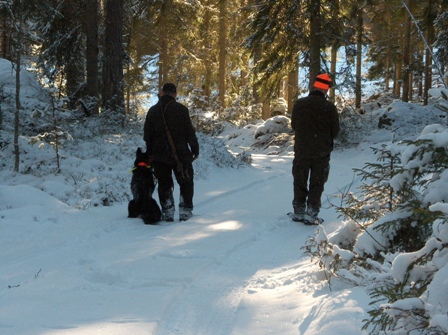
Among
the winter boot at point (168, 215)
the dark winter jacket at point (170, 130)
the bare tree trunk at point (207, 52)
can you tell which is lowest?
the winter boot at point (168, 215)

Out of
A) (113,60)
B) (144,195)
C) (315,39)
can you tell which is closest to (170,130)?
(144,195)

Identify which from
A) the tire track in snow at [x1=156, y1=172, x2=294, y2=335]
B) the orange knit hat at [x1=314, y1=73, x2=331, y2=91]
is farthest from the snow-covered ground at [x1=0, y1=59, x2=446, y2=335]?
the orange knit hat at [x1=314, y1=73, x2=331, y2=91]

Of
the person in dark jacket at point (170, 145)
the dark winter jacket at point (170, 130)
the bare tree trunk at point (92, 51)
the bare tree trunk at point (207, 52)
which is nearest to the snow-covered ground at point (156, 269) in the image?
the person in dark jacket at point (170, 145)

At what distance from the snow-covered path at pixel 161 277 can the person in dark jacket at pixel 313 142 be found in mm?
330

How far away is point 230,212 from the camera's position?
6977 millimetres

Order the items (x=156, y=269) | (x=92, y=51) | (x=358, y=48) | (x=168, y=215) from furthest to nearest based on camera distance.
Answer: (x=358, y=48), (x=92, y=51), (x=168, y=215), (x=156, y=269)

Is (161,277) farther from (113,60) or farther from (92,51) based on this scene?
(92,51)

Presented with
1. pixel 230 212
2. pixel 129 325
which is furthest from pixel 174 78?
pixel 129 325

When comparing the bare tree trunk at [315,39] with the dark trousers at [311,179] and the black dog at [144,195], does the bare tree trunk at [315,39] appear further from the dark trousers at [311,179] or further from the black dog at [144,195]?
the black dog at [144,195]

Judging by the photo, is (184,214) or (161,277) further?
(184,214)

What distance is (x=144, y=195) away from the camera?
6.35m

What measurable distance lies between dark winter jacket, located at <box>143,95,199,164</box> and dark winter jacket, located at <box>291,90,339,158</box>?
5.40 feet

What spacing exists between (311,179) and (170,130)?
88.1 inches

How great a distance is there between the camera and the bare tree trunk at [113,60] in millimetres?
13078
